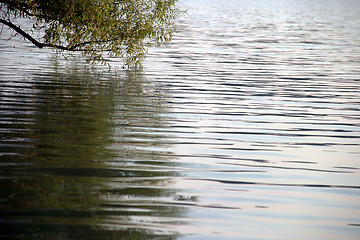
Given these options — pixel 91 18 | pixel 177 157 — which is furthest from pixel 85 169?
pixel 91 18

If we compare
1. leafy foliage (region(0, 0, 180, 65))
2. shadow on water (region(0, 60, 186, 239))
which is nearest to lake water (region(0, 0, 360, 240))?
shadow on water (region(0, 60, 186, 239))

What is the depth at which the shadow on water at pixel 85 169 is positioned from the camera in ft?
20.2

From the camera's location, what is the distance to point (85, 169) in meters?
8.21

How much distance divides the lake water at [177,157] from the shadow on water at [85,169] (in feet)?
0.08

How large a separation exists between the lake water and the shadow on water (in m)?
0.02

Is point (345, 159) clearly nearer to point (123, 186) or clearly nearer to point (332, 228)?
point (332, 228)

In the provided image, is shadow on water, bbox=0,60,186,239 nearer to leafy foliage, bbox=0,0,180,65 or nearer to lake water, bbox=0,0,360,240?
lake water, bbox=0,0,360,240

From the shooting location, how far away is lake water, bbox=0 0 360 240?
6.37 meters

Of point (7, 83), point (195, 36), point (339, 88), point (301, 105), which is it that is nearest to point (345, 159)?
point (301, 105)

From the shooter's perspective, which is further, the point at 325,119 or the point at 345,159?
the point at 325,119

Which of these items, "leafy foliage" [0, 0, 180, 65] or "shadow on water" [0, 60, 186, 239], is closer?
"shadow on water" [0, 60, 186, 239]

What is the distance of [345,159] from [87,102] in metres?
7.43

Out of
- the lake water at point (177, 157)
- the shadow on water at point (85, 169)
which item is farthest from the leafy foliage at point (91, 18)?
the shadow on water at point (85, 169)

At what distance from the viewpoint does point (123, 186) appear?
24.5ft
